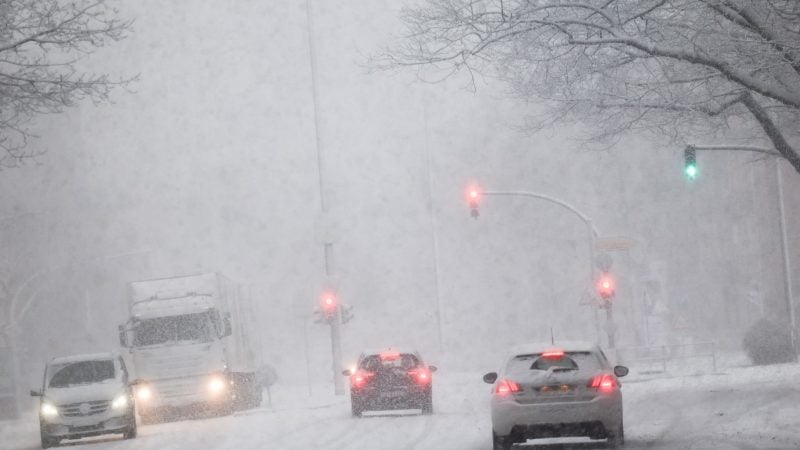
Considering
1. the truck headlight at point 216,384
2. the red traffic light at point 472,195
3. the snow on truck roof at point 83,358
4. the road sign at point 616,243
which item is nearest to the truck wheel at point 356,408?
the truck headlight at point 216,384

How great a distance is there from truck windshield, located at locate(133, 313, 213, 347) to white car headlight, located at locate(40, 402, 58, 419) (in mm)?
4606

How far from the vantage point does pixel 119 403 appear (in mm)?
26750

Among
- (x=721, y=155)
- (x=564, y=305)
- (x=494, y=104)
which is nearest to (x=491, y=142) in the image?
(x=494, y=104)

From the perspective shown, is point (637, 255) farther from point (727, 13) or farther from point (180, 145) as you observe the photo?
point (180, 145)

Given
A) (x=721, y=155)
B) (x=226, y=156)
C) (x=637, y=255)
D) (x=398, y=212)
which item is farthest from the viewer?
(x=226, y=156)

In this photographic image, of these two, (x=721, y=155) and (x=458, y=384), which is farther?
(x=721, y=155)

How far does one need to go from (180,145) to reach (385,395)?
5012 inches

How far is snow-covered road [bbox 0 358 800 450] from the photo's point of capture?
61.3ft

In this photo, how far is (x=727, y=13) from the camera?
18.0 m

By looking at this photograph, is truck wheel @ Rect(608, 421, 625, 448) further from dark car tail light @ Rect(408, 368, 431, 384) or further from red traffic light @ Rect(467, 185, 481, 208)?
red traffic light @ Rect(467, 185, 481, 208)

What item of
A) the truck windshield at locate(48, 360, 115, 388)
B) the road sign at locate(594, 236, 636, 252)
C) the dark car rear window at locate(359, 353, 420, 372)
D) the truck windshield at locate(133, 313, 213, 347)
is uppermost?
the road sign at locate(594, 236, 636, 252)

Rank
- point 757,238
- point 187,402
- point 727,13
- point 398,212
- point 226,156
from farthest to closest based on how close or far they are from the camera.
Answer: point 226,156 < point 398,212 < point 757,238 < point 187,402 < point 727,13

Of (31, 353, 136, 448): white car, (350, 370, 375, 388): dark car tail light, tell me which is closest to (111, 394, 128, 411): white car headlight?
(31, 353, 136, 448): white car

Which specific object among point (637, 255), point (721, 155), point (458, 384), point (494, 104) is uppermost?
point (494, 104)
